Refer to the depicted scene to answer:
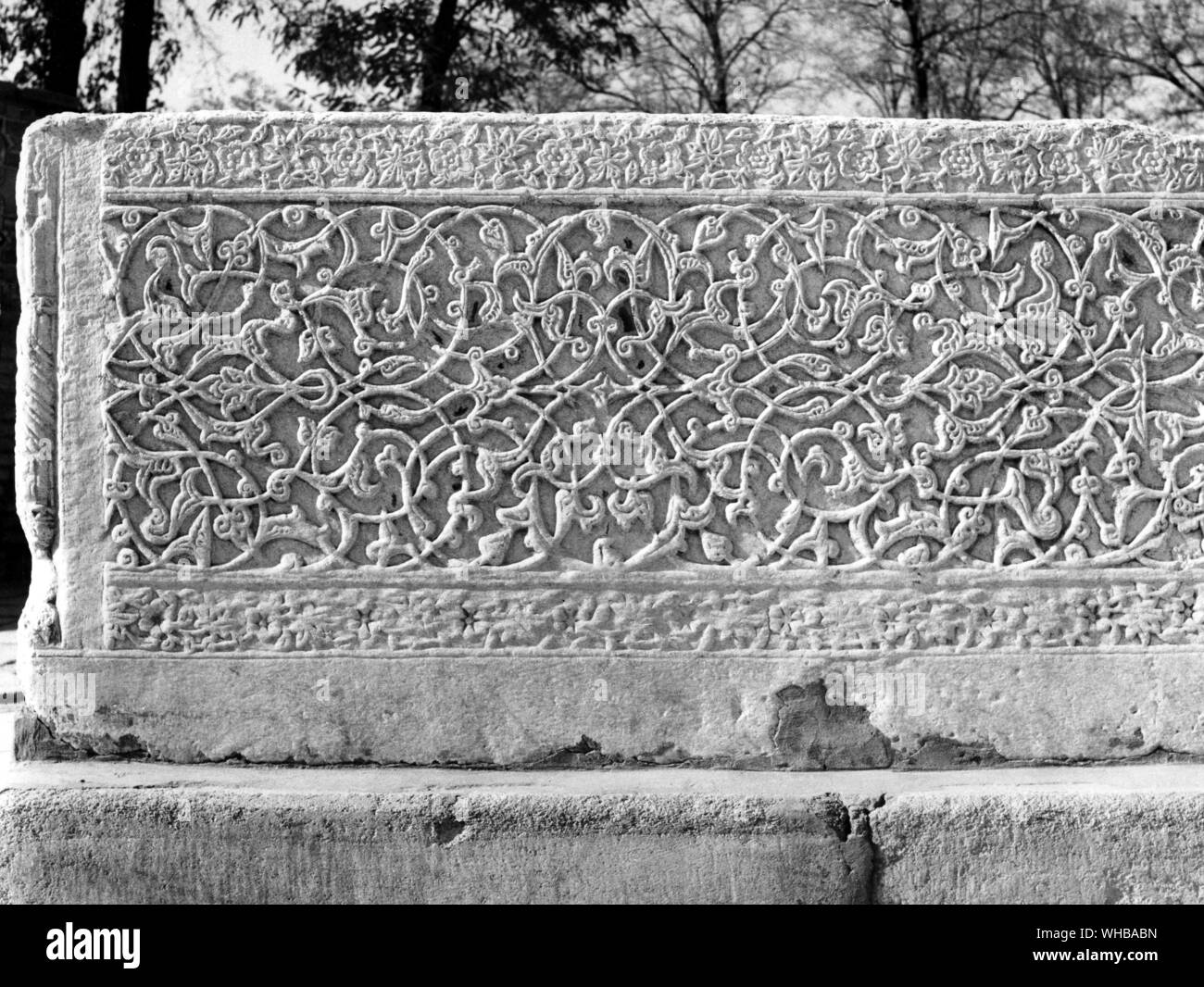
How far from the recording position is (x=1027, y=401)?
9.21 feet

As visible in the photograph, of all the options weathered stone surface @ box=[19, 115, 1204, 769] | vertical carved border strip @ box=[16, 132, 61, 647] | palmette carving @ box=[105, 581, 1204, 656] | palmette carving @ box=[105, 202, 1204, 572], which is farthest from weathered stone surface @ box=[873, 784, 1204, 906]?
vertical carved border strip @ box=[16, 132, 61, 647]

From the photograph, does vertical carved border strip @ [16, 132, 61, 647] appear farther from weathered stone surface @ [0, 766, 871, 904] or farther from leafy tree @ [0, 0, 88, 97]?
leafy tree @ [0, 0, 88, 97]

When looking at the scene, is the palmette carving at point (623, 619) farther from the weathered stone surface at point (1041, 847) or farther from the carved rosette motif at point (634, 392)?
the weathered stone surface at point (1041, 847)

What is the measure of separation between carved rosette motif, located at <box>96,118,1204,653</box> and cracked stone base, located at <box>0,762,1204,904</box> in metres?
0.33

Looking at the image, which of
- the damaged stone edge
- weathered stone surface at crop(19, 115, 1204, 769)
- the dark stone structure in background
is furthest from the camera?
the dark stone structure in background

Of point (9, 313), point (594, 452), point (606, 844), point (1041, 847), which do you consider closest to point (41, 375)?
point (594, 452)

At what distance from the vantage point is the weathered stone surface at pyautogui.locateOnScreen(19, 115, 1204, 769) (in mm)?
2771

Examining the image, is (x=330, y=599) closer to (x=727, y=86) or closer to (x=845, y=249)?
(x=845, y=249)

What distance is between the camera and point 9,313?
7.57 metres

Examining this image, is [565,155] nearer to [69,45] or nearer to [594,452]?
[594,452]

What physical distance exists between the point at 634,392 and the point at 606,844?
93 cm

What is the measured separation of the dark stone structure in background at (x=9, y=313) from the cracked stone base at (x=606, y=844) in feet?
17.2

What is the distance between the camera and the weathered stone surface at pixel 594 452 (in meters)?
2.77

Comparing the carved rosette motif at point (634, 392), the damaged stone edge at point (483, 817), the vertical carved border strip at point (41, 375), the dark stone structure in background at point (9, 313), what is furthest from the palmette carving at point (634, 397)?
the dark stone structure in background at point (9, 313)
